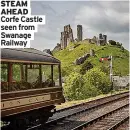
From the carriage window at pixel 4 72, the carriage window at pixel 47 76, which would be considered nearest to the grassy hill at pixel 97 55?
the carriage window at pixel 47 76

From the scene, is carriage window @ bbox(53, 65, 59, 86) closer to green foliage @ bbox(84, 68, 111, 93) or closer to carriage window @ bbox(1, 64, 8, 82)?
Result: carriage window @ bbox(1, 64, 8, 82)

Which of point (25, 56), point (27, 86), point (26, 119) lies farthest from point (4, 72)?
point (26, 119)

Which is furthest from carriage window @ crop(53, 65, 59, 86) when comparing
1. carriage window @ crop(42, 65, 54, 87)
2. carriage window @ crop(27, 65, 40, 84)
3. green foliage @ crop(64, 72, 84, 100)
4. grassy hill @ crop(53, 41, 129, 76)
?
grassy hill @ crop(53, 41, 129, 76)

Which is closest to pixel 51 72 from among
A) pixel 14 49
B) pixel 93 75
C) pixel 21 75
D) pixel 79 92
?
pixel 21 75

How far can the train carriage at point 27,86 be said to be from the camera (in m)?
13.0

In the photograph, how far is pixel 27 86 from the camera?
47.2 ft

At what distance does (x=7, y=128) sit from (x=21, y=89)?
6.09 feet

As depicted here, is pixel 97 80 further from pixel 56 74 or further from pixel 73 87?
pixel 56 74

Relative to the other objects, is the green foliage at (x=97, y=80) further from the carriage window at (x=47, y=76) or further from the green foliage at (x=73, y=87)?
the carriage window at (x=47, y=76)

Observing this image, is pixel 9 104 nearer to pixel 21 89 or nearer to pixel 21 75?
pixel 21 89

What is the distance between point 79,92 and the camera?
44.1 metres

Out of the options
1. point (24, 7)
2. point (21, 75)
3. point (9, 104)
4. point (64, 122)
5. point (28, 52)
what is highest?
point (24, 7)

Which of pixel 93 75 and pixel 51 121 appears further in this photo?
pixel 93 75

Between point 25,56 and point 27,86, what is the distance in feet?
4.16
